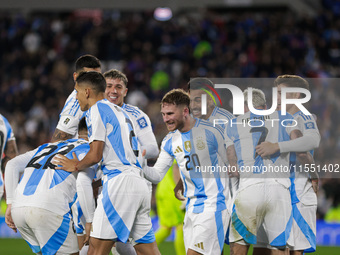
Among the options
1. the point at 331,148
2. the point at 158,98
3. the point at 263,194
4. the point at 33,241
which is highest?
the point at 158,98

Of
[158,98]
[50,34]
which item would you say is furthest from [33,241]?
[50,34]

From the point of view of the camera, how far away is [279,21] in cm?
1808

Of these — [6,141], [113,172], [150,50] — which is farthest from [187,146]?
[150,50]

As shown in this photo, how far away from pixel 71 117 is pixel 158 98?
9443 mm

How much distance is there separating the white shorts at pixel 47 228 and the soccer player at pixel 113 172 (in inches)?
8.8

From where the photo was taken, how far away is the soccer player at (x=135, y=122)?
6202 millimetres

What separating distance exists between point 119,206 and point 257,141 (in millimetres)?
1595

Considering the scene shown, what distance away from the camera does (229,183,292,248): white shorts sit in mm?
5715

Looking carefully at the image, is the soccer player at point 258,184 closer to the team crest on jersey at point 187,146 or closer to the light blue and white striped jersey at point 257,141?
the light blue and white striped jersey at point 257,141

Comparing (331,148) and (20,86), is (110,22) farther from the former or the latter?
(331,148)

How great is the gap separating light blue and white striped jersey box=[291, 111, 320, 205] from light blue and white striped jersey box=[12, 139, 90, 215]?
2.19 meters

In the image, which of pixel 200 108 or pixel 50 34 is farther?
pixel 50 34

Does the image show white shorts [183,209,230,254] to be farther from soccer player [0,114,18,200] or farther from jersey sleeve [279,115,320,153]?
soccer player [0,114,18,200]

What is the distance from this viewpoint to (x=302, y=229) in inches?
240
